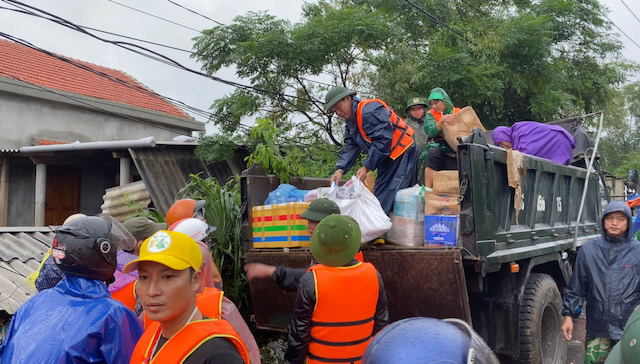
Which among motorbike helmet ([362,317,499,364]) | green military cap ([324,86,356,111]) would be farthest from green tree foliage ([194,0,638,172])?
motorbike helmet ([362,317,499,364])

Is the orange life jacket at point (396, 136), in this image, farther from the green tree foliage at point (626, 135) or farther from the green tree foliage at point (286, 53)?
the green tree foliage at point (626, 135)

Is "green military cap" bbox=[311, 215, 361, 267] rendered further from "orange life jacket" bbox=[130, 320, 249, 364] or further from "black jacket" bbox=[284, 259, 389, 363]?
"orange life jacket" bbox=[130, 320, 249, 364]

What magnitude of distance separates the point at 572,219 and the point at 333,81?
597 centimetres

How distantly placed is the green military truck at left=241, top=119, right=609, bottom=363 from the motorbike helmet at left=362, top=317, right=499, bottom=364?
7.97ft

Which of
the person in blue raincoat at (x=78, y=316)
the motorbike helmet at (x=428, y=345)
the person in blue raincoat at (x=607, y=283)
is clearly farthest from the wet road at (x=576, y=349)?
the motorbike helmet at (x=428, y=345)

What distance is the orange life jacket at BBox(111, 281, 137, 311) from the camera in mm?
2682

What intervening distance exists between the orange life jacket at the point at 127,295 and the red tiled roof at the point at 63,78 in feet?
37.2

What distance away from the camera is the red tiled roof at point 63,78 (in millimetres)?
13105

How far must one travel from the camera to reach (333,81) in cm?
1061

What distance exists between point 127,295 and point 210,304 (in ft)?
2.32

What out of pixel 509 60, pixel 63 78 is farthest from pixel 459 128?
pixel 63 78

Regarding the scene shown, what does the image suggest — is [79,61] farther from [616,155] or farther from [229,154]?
[616,155]

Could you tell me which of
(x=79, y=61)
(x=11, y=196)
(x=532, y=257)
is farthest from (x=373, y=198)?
(x=79, y=61)

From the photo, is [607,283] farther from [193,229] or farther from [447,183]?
[193,229]
